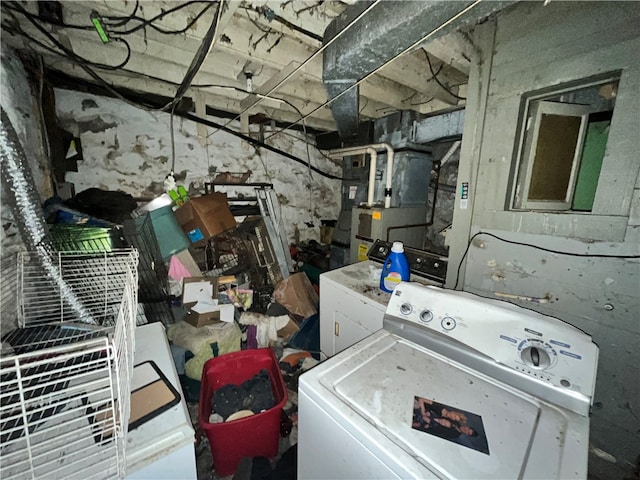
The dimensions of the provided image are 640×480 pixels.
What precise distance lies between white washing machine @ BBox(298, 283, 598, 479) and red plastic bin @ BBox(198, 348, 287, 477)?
37 centimetres

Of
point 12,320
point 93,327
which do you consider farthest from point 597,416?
point 12,320

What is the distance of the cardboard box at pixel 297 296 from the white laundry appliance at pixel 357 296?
585 millimetres

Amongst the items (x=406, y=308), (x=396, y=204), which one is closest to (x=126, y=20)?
(x=406, y=308)

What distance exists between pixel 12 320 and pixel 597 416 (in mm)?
2549

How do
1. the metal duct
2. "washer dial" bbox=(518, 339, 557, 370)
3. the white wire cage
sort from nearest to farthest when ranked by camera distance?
the white wire cage < "washer dial" bbox=(518, 339, 557, 370) < the metal duct

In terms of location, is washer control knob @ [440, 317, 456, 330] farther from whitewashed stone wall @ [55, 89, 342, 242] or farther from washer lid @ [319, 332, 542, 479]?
whitewashed stone wall @ [55, 89, 342, 242]

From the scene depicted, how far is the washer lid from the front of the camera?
→ 0.60m

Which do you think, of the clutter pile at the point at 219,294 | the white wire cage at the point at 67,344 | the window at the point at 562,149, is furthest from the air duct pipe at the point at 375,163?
the white wire cage at the point at 67,344

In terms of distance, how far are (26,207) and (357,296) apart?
4.78 ft

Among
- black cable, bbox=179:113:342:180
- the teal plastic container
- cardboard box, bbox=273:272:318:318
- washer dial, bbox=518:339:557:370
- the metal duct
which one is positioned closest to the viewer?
washer dial, bbox=518:339:557:370

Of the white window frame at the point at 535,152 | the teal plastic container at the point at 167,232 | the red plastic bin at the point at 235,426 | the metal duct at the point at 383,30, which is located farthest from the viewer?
the teal plastic container at the point at 167,232

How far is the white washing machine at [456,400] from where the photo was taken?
608 mm

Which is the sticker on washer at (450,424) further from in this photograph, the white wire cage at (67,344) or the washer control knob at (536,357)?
the white wire cage at (67,344)

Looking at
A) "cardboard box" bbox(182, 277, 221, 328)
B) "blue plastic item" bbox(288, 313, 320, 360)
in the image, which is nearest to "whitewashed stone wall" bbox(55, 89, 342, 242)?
"cardboard box" bbox(182, 277, 221, 328)
